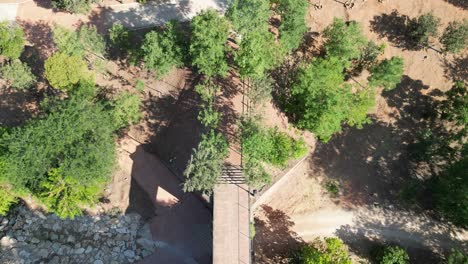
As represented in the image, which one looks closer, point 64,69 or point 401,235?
point 64,69

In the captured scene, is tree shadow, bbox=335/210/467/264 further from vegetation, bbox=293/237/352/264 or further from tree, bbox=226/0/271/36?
tree, bbox=226/0/271/36

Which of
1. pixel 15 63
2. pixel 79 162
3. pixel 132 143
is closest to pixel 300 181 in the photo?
pixel 132 143

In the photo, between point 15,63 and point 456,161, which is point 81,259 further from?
point 456,161

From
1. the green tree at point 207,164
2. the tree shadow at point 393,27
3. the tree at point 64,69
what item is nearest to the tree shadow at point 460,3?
the tree shadow at point 393,27

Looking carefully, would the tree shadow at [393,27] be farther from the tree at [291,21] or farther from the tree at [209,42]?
the tree at [209,42]

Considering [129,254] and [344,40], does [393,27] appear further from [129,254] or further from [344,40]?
[129,254]

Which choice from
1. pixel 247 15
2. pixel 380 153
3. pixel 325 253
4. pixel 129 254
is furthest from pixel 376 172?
pixel 129 254
